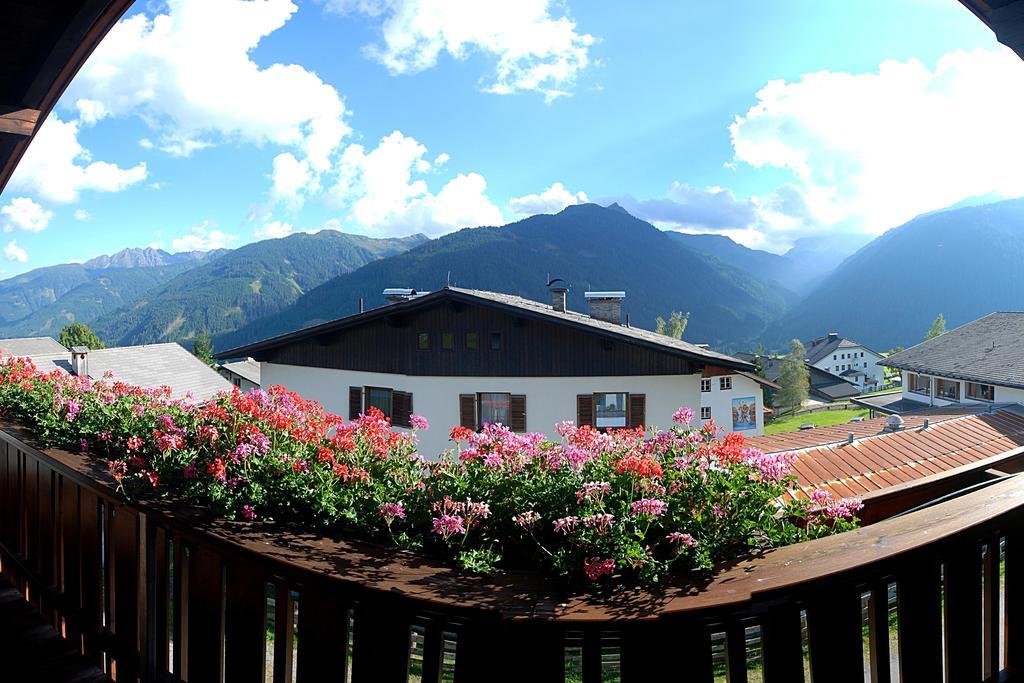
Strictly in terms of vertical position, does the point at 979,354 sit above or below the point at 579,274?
below

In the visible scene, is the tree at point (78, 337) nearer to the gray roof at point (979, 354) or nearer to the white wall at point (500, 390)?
the white wall at point (500, 390)

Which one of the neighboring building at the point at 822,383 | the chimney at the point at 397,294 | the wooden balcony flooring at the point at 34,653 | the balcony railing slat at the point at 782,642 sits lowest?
the neighboring building at the point at 822,383

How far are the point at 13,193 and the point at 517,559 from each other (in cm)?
506

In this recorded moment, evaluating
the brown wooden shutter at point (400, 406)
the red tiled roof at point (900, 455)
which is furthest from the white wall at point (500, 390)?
the red tiled roof at point (900, 455)

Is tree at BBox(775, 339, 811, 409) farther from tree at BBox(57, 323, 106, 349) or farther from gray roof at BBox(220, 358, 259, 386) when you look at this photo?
tree at BBox(57, 323, 106, 349)

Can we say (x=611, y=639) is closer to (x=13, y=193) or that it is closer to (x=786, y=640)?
(x=786, y=640)

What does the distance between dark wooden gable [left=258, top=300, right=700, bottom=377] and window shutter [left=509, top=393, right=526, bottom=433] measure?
56cm

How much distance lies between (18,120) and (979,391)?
3474cm

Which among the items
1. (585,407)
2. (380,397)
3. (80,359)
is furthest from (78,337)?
(585,407)

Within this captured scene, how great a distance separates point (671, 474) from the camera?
1.47 metres

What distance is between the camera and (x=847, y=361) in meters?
81.6

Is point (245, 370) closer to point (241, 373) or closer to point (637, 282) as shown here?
point (241, 373)

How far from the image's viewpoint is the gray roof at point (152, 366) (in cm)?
2520

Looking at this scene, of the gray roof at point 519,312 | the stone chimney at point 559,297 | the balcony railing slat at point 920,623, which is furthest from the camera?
the stone chimney at point 559,297
